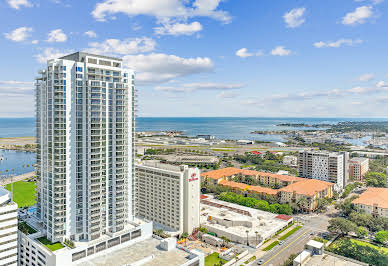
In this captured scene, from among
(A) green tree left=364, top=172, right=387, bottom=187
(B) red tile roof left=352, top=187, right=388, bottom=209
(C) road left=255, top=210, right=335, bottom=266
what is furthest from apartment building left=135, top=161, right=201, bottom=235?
(A) green tree left=364, top=172, right=387, bottom=187

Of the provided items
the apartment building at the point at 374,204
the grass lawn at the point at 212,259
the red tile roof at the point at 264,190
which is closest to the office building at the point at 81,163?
the grass lawn at the point at 212,259

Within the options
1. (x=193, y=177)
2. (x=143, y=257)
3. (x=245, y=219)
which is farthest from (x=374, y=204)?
(x=143, y=257)

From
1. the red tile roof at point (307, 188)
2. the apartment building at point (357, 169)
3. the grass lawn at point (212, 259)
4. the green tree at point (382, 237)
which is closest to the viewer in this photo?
the grass lawn at point (212, 259)

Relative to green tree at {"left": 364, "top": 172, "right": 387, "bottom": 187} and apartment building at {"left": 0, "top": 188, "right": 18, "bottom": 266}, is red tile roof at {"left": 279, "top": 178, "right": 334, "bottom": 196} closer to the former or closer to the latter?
green tree at {"left": 364, "top": 172, "right": 387, "bottom": 187}

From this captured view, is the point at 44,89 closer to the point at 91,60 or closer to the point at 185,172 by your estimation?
the point at 91,60

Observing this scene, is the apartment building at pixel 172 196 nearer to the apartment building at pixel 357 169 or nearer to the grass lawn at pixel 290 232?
the grass lawn at pixel 290 232

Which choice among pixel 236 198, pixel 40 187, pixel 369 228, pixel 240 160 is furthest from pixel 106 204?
pixel 240 160
